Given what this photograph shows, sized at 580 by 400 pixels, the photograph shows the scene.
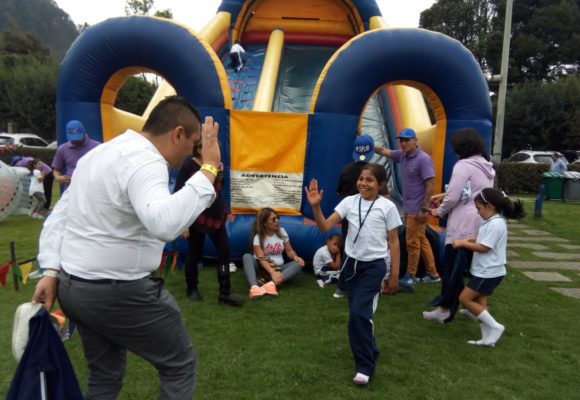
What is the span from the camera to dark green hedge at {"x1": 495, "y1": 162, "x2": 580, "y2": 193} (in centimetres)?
1611

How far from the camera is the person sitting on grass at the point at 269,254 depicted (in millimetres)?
4984

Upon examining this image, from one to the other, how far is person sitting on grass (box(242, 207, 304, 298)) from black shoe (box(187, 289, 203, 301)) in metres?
0.58

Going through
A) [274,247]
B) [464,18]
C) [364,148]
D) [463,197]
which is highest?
[464,18]

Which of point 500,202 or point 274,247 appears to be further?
point 274,247

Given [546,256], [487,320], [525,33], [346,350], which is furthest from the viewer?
[525,33]

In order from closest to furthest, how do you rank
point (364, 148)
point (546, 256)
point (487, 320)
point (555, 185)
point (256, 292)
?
point (487, 320)
point (256, 292)
point (364, 148)
point (546, 256)
point (555, 185)

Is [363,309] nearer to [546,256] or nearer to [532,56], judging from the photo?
[546,256]

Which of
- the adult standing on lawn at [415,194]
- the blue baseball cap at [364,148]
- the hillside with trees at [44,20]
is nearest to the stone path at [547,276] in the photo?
the adult standing on lawn at [415,194]

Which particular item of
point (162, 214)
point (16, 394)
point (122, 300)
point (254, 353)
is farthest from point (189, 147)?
point (254, 353)

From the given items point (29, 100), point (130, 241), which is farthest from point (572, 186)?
point (29, 100)

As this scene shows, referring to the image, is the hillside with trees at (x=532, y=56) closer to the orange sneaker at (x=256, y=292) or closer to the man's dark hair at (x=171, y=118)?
the orange sneaker at (x=256, y=292)

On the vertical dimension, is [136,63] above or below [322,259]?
above

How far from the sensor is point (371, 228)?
10.2ft

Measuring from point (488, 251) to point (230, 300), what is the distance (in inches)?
86.5
